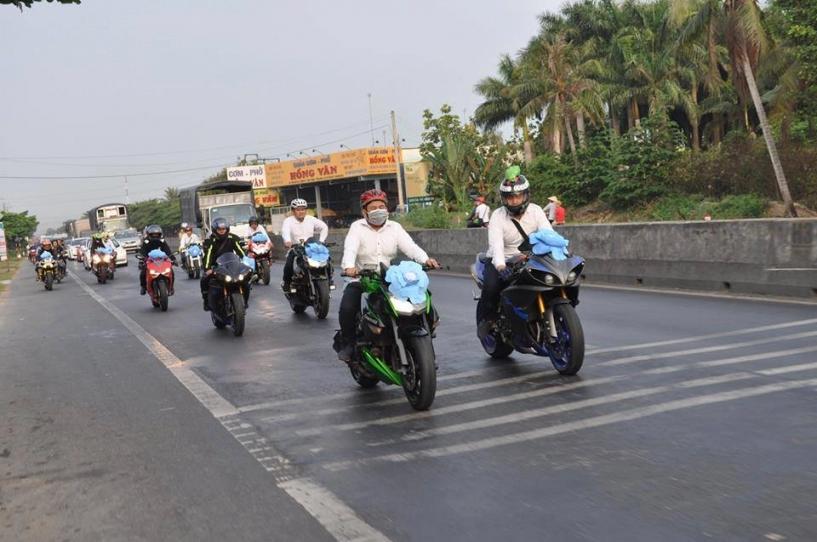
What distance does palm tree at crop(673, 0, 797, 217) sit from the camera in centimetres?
2757

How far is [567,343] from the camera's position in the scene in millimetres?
7734

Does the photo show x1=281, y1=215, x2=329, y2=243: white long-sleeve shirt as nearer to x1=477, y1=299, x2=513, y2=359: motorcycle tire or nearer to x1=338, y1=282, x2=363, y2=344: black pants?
x1=477, y1=299, x2=513, y2=359: motorcycle tire

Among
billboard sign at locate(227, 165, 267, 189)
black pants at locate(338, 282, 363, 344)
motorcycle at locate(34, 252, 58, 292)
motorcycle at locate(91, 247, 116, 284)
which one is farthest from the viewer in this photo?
billboard sign at locate(227, 165, 267, 189)

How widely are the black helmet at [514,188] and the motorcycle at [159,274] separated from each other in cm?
976

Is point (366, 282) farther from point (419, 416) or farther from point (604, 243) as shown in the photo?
point (604, 243)

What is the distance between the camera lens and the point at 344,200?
72750 mm

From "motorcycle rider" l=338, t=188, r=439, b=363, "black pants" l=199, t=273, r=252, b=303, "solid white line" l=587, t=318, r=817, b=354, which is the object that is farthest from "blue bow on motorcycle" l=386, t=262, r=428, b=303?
"black pants" l=199, t=273, r=252, b=303

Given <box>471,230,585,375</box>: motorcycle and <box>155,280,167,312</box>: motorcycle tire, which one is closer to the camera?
<box>471,230,585,375</box>: motorcycle

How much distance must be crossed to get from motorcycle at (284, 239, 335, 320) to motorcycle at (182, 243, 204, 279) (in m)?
9.79

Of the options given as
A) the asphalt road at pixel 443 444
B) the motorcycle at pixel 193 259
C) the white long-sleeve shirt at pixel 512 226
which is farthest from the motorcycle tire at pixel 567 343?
the motorcycle at pixel 193 259

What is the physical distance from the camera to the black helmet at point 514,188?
326 inches

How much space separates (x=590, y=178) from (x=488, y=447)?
36528 millimetres

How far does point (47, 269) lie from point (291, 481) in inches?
992

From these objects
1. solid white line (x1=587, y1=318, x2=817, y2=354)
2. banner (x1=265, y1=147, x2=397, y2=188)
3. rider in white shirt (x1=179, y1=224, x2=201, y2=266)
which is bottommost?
solid white line (x1=587, y1=318, x2=817, y2=354)
